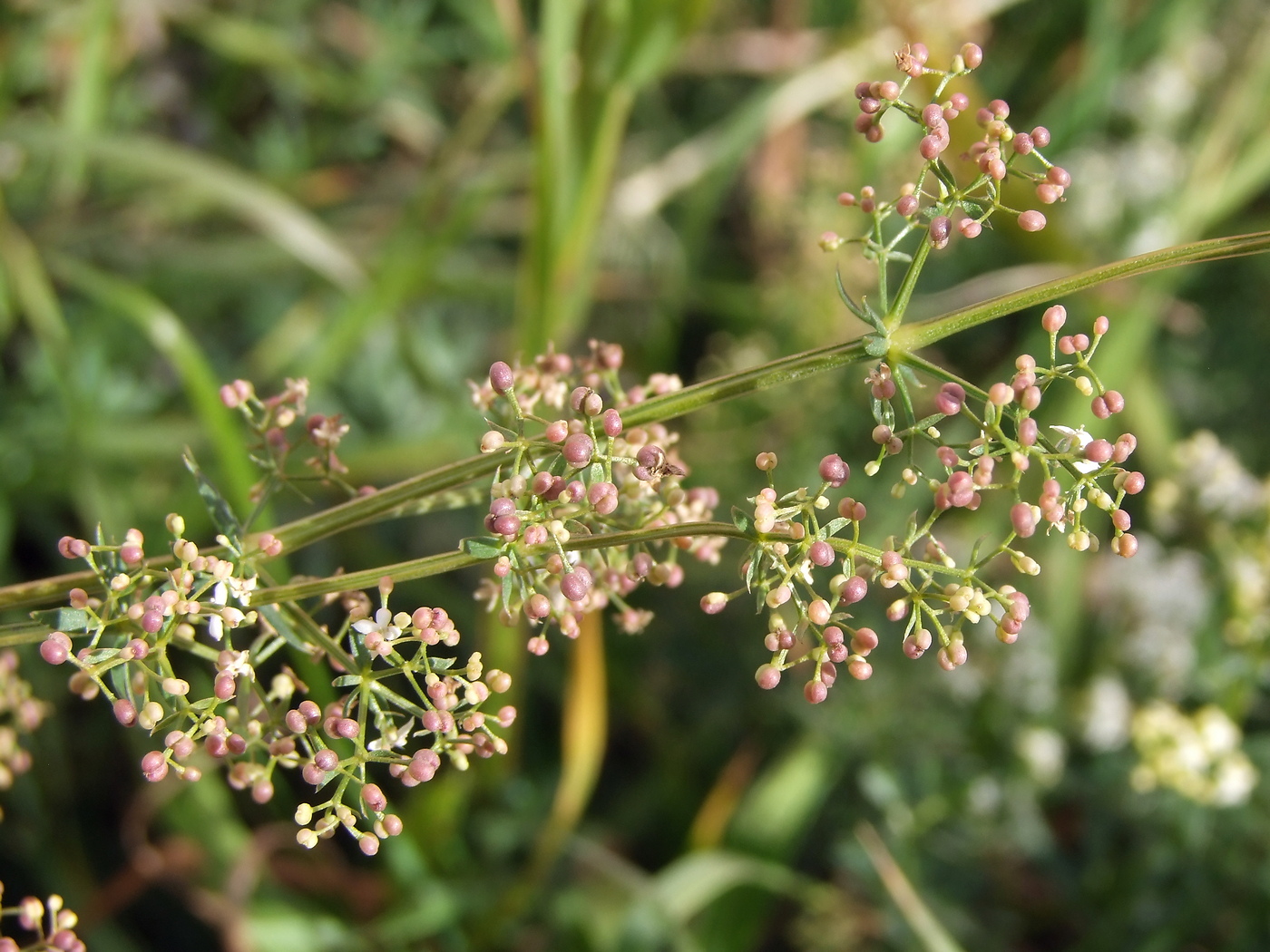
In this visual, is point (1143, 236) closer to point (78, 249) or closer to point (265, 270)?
point (265, 270)

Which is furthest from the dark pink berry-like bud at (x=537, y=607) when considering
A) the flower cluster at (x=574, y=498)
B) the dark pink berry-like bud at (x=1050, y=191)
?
the dark pink berry-like bud at (x=1050, y=191)

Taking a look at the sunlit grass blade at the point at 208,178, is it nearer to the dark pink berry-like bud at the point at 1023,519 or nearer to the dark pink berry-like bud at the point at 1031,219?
the dark pink berry-like bud at the point at 1031,219

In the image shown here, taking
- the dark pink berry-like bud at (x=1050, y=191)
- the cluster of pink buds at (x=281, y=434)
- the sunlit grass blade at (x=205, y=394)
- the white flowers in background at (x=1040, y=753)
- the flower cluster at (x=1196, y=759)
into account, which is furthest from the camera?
the white flowers in background at (x=1040, y=753)

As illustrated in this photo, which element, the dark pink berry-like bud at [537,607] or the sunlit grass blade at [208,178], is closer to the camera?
the dark pink berry-like bud at [537,607]

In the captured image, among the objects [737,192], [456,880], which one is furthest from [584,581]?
[737,192]

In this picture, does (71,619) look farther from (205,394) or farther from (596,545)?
(205,394)

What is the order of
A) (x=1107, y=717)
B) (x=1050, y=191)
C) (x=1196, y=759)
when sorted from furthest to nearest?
(x=1107, y=717) → (x=1196, y=759) → (x=1050, y=191)

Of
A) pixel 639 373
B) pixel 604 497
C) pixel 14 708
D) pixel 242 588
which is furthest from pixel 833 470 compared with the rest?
pixel 639 373
